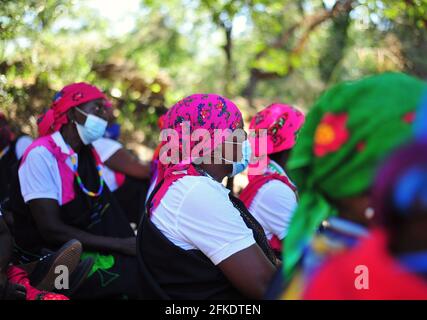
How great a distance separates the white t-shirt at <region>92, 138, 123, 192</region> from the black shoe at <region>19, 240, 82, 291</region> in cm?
179

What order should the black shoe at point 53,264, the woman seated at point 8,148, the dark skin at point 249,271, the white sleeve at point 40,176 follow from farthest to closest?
the woman seated at point 8,148
the white sleeve at point 40,176
the black shoe at point 53,264
the dark skin at point 249,271

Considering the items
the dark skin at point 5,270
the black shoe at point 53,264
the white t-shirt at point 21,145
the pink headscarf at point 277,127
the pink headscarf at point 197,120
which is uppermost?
the pink headscarf at point 197,120

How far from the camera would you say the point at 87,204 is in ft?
13.2

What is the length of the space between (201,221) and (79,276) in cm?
154

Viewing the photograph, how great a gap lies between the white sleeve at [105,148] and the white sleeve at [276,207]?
219 cm

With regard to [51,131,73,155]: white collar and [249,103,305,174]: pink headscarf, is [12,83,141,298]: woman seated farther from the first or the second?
[249,103,305,174]: pink headscarf

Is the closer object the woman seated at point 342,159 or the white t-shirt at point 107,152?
the woman seated at point 342,159


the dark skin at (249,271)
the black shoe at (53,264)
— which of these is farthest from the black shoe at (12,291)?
the dark skin at (249,271)

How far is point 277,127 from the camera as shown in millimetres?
3650

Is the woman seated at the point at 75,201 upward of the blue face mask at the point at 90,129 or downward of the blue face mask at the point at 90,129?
downward

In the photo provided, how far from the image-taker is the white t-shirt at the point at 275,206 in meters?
3.23

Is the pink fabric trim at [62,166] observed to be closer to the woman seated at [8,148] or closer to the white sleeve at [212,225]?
the woman seated at [8,148]
